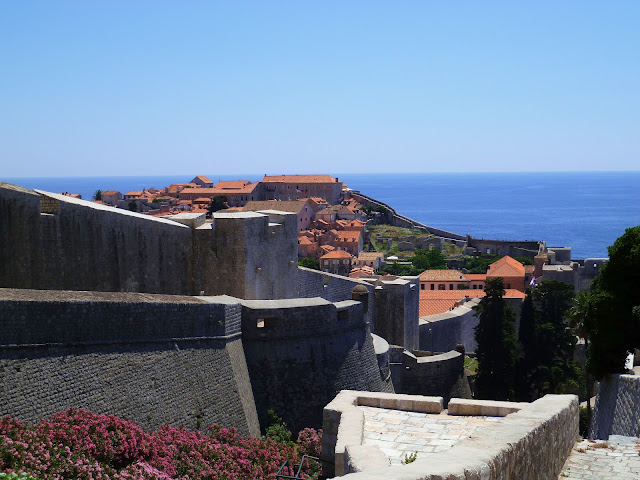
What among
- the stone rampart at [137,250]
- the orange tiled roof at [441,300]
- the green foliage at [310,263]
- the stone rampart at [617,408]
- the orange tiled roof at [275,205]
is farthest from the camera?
the green foliage at [310,263]

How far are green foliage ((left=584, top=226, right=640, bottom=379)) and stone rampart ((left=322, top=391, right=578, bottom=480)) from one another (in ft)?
22.7

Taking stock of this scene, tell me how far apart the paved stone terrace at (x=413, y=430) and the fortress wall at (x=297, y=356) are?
5.94m

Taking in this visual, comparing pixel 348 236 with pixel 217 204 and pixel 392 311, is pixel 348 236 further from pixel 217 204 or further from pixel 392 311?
pixel 392 311

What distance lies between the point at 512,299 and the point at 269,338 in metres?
22.7

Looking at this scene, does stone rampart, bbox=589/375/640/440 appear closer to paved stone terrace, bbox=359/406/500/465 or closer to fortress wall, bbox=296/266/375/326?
paved stone terrace, bbox=359/406/500/465

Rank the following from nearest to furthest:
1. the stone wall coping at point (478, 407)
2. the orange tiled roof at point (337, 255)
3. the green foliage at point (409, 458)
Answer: the green foliage at point (409, 458) → the stone wall coping at point (478, 407) → the orange tiled roof at point (337, 255)

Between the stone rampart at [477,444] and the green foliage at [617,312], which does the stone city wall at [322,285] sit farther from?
the stone rampart at [477,444]

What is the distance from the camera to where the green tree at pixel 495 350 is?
2506 cm

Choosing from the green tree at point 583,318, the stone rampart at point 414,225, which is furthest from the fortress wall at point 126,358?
the stone rampart at point 414,225

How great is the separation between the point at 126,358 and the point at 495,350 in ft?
54.2

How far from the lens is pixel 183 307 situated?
12266mm

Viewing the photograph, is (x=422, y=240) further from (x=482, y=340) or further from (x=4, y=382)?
(x=4, y=382)

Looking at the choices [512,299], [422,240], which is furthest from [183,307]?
[422,240]

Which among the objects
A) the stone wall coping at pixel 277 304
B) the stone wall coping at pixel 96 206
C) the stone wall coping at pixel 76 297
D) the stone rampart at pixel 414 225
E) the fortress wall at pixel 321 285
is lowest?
the stone rampart at pixel 414 225
